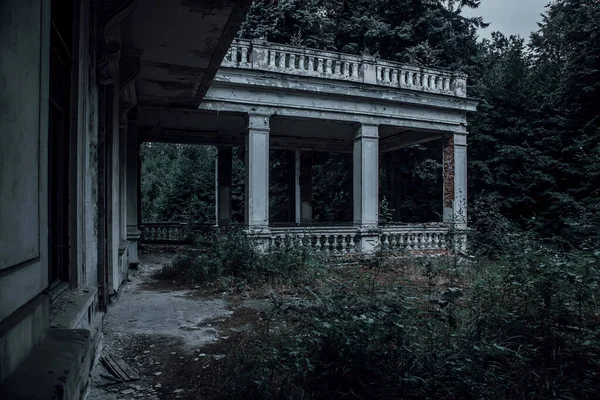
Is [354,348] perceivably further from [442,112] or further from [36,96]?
[442,112]

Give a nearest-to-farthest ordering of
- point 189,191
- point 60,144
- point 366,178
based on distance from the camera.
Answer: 1. point 60,144
2. point 366,178
3. point 189,191

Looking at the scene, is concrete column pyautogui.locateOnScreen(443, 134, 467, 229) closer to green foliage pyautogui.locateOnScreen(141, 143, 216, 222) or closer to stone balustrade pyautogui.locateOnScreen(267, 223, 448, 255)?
stone balustrade pyautogui.locateOnScreen(267, 223, 448, 255)

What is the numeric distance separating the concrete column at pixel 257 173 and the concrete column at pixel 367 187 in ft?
8.22

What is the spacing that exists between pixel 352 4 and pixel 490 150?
8.59 meters

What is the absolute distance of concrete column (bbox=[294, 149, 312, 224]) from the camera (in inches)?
637

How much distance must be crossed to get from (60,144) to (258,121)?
727 cm

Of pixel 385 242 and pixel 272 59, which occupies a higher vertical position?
pixel 272 59

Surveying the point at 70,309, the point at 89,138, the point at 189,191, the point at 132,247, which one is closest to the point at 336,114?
the point at 132,247

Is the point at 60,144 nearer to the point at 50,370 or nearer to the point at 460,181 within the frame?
the point at 50,370

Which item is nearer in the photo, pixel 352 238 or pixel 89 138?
pixel 89 138

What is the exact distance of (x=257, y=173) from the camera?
32.5 feet

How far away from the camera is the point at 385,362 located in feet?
10.5

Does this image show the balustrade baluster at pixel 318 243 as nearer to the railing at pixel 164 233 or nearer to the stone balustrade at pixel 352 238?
the stone balustrade at pixel 352 238

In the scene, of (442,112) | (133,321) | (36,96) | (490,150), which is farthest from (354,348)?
(490,150)
